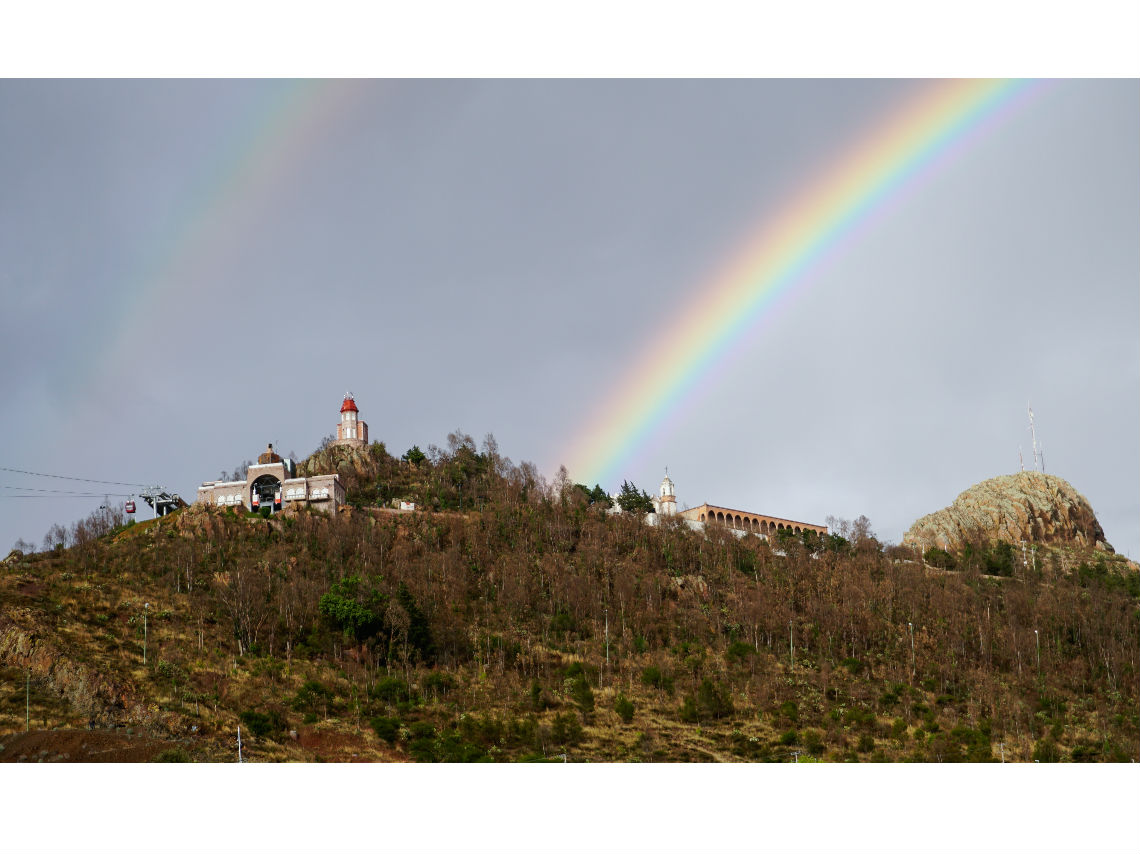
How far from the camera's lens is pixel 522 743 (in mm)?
46000

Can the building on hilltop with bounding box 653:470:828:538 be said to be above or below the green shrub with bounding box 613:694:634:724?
above

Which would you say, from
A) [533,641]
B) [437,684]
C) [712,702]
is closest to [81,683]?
[437,684]

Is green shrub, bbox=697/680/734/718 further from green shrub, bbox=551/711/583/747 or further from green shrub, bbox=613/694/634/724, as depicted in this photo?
green shrub, bbox=551/711/583/747

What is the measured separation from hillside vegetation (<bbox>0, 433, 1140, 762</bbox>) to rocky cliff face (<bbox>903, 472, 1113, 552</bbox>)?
20658mm

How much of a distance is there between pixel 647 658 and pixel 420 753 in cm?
1915

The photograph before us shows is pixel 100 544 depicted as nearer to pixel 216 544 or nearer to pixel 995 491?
pixel 216 544

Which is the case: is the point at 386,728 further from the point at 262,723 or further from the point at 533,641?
the point at 533,641

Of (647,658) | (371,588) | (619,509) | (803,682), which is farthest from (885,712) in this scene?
(619,509)

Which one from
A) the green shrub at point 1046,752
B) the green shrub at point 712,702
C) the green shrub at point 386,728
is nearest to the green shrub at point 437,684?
the green shrub at point 386,728

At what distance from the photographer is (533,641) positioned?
6056 cm

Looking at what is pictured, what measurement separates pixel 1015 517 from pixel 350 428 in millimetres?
68910

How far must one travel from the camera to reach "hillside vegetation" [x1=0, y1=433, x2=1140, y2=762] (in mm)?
46562

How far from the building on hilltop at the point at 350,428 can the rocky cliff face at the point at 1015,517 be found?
2231 inches

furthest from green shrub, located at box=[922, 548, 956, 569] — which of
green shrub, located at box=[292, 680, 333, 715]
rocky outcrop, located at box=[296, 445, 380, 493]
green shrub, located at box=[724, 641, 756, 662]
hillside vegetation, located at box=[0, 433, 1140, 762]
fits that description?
green shrub, located at box=[292, 680, 333, 715]
